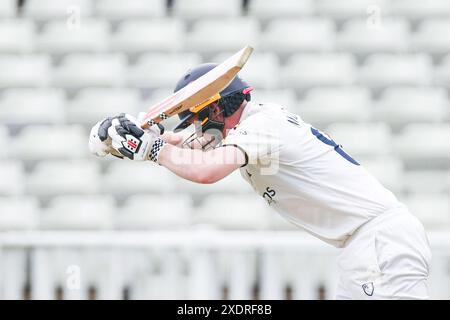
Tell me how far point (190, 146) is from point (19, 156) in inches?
139

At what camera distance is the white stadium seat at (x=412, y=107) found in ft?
24.1

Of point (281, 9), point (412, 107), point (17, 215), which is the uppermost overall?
point (281, 9)

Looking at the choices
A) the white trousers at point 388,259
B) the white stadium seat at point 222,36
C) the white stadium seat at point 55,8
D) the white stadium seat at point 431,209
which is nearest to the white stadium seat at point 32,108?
the white stadium seat at point 55,8

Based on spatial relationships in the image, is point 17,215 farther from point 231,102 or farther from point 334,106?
point 231,102

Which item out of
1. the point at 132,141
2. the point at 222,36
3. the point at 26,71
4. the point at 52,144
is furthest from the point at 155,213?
the point at 132,141

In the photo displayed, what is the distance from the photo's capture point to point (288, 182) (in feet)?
12.2

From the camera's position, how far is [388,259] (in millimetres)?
3609

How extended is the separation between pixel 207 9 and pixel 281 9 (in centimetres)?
62

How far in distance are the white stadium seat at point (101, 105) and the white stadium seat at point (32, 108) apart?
Result: 11cm

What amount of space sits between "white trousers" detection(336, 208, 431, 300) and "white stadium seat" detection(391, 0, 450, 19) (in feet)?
15.0

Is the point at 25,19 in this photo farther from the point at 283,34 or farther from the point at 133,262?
the point at 133,262

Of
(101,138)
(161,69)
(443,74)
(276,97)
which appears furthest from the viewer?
(443,74)

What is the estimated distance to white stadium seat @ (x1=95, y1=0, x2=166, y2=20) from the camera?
26.5 ft
